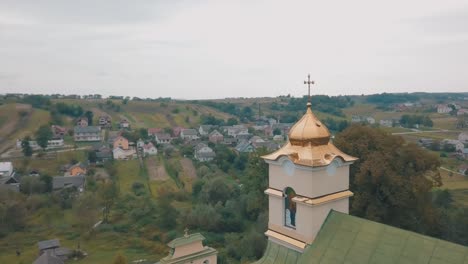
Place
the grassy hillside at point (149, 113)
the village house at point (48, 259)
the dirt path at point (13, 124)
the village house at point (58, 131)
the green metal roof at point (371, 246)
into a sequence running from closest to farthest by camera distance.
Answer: the green metal roof at point (371, 246) < the village house at point (48, 259) < the dirt path at point (13, 124) < the village house at point (58, 131) < the grassy hillside at point (149, 113)

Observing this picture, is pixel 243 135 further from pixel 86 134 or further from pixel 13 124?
pixel 13 124

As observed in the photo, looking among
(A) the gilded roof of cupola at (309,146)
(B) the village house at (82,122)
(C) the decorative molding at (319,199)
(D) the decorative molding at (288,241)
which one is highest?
(A) the gilded roof of cupola at (309,146)

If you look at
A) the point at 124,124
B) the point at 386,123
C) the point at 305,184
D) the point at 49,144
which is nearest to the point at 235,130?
the point at 124,124

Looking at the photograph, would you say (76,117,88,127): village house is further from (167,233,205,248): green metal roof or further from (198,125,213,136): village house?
(167,233,205,248): green metal roof

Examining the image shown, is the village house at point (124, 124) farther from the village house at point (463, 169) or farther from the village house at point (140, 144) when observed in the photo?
the village house at point (463, 169)

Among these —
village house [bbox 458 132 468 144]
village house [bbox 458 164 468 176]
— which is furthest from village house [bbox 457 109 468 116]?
village house [bbox 458 164 468 176]

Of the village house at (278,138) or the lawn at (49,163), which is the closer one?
the lawn at (49,163)

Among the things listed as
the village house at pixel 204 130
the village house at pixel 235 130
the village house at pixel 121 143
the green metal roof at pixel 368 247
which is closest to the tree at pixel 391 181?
the green metal roof at pixel 368 247
